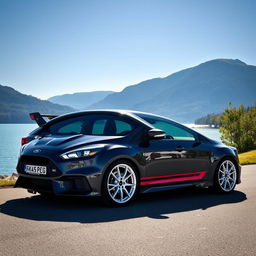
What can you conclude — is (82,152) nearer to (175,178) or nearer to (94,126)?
(94,126)

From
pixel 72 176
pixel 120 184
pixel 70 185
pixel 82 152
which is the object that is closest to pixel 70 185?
pixel 70 185

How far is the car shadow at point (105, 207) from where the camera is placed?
5.64m

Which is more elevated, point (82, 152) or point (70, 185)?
point (82, 152)

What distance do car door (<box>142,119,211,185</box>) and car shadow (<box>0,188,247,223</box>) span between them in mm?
410

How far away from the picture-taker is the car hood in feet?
20.2

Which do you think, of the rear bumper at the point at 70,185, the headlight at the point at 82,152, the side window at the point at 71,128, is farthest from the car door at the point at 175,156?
the side window at the point at 71,128

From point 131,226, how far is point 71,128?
246 cm

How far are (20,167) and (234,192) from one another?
4152mm

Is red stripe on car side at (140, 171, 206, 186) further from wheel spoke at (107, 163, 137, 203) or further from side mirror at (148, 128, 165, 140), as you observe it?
side mirror at (148, 128, 165, 140)

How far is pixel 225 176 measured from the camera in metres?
7.99

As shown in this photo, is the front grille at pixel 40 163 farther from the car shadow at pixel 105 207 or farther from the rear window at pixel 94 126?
the rear window at pixel 94 126

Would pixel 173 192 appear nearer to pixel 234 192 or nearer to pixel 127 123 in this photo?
pixel 234 192

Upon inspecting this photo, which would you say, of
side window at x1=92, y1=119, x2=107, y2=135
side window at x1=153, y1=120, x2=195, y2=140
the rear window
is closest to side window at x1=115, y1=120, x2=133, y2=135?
the rear window

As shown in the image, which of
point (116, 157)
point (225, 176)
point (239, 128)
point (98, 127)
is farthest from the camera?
point (239, 128)
